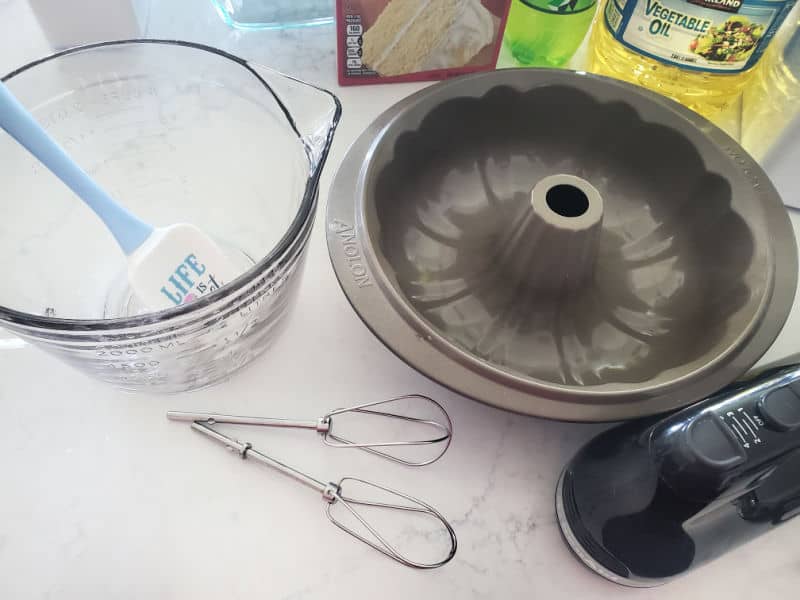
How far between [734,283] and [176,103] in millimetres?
436

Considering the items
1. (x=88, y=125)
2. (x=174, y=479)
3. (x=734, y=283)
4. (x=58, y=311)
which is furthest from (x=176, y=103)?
(x=734, y=283)

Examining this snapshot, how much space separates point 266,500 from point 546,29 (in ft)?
1.57

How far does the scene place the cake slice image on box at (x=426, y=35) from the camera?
21.3 inches

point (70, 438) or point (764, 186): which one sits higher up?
point (764, 186)

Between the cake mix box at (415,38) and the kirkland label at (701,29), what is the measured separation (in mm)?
109

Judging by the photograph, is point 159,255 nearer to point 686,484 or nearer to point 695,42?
point 686,484

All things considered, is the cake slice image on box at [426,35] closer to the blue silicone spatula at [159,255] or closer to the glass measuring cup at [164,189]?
the glass measuring cup at [164,189]

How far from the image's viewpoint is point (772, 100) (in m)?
0.54

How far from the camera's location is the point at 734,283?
44 centimetres

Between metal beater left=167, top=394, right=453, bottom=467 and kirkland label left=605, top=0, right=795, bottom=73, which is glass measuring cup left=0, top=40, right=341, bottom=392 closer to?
metal beater left=167, top=394, right=453, bottom=467

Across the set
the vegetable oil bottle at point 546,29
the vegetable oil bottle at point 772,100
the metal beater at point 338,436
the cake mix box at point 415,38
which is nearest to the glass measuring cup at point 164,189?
the metal beater at point 338,436

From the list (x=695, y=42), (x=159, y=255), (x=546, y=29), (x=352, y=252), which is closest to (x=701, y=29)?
(x=695, y=42)

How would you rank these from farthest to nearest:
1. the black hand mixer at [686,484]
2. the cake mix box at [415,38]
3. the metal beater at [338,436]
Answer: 1. the cake mix box at [415,38]
2. the metal beater at [338,436]
3. the black hand mixer at [686,484]

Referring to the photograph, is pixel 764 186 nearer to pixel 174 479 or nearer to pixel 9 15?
pixel 174 479
